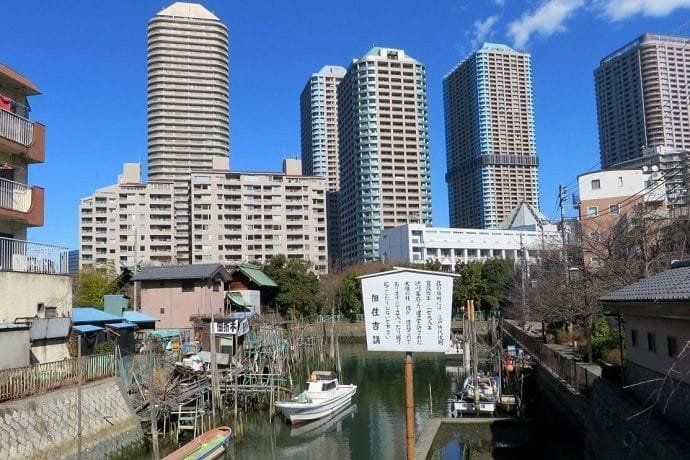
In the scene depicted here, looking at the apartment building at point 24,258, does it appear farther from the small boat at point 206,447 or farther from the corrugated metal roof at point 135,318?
the corrugated metal roof at point 135,318

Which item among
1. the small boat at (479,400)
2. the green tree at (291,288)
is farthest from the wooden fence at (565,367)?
the green tree at (291,288)

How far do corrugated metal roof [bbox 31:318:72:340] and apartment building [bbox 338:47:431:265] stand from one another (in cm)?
9704

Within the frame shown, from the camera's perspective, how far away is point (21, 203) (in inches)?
895

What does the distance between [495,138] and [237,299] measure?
117859 millimetres

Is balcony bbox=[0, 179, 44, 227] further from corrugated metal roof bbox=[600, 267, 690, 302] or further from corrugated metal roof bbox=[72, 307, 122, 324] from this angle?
corrugated metal roof bbox=[600, 267, 690, 302]

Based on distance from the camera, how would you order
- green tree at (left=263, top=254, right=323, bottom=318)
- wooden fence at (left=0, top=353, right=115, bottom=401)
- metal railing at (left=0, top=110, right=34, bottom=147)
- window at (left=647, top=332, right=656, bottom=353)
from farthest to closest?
1. green tree at (left=263, top=254, right=323, bottom=318)
2. metal railing at (left=0, top=110, right=34, bottom=147)
3. wooden fence at (left=0, top=353, right=115, bottom=401)
4. window at (left=647, top=332, right=656, bottom=353)

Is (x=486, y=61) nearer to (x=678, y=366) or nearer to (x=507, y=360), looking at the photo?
(x=507, y=360)

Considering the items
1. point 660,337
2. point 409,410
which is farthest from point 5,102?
point 660,337

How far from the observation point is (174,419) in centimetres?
2609

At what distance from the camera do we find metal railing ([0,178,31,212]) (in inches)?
853

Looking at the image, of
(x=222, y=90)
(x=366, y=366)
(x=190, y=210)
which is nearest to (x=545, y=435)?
(x=366, y=366)

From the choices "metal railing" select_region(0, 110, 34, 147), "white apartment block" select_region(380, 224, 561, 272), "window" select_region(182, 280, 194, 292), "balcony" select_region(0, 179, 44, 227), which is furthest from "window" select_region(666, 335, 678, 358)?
"white apartment block" select_region(380, 224, 561, 272)

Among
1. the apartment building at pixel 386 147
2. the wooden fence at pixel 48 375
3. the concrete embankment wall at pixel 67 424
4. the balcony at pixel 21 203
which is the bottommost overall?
the concrete embankment wall at pixel 67 424

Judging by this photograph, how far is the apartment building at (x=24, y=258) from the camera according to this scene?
20.1 m
